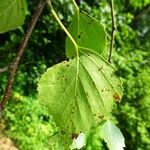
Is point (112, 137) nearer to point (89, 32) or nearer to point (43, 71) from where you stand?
point (89, 32)

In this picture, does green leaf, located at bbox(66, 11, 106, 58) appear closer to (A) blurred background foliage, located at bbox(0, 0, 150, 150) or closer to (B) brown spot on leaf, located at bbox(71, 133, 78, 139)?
(B) brown spot on leaf, located at bbox(71, 133, 78, 139)

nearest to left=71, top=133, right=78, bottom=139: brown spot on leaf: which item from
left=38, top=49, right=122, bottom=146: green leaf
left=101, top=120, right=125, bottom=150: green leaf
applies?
left=38, top=49, right=122, bottom=146: green leaf

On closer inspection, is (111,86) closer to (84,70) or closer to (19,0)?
(84,70)

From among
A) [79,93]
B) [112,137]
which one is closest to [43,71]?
[112,137]

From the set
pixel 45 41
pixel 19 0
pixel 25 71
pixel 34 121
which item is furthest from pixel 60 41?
pixel 19 0

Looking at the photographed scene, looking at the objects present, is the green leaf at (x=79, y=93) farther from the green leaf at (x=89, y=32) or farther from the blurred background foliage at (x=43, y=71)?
the blurred background foliage at (x=43, y=71)
